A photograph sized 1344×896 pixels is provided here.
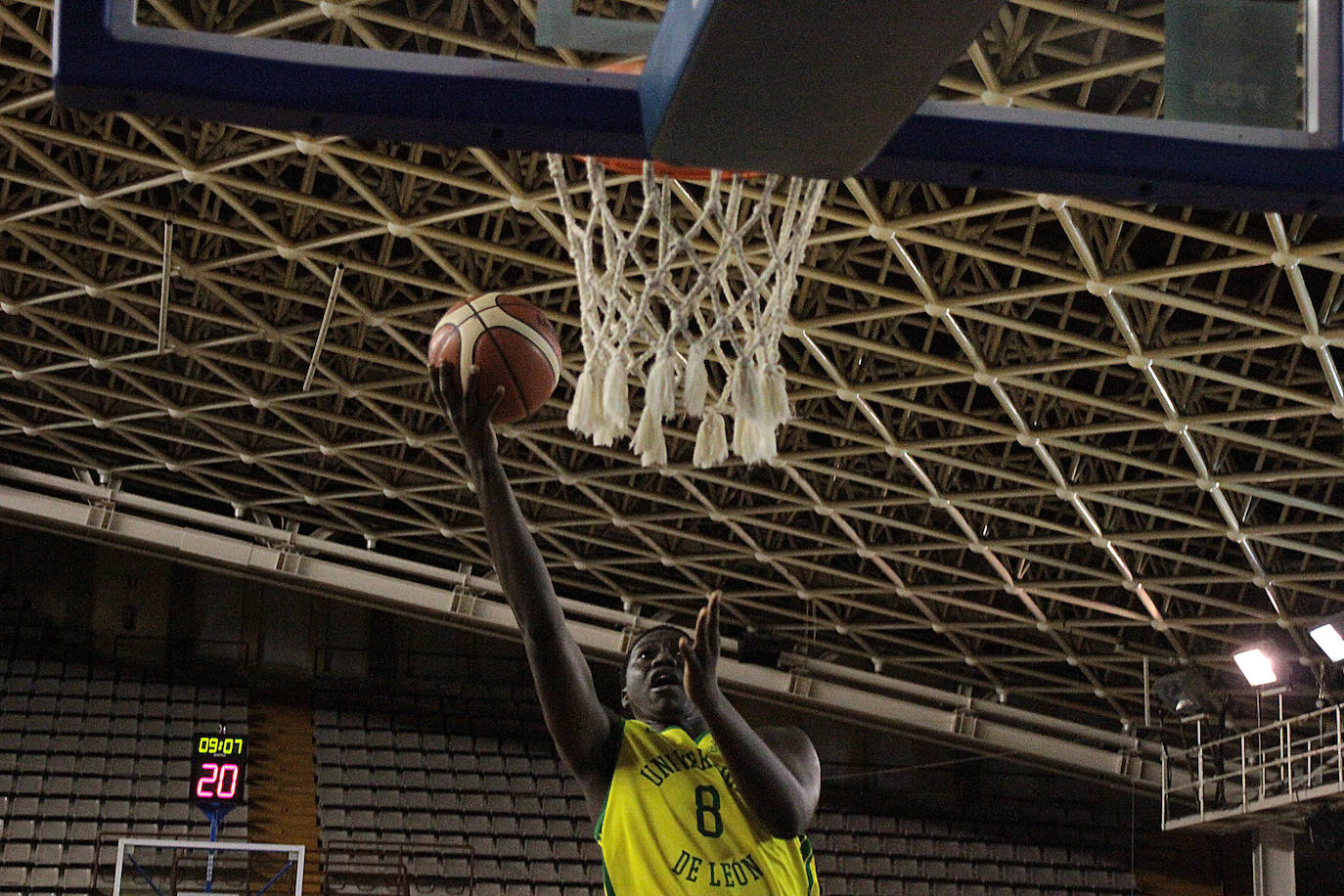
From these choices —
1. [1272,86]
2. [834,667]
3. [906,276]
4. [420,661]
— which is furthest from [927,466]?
[1272,86]

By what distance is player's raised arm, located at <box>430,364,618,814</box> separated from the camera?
3.10 m

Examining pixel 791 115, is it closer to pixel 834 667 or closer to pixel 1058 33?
pixel 1058 33

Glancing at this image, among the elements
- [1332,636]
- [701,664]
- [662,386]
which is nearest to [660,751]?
[701,664]

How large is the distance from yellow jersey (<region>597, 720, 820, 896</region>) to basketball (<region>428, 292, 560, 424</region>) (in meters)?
1.10

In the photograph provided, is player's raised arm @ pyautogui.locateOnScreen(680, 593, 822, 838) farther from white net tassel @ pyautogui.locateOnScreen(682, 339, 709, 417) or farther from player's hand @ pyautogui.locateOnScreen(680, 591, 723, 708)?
white net tassel @ pyautogui.locateOnScreen(682, 339, 709, 417)

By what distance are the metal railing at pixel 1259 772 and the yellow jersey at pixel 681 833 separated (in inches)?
608

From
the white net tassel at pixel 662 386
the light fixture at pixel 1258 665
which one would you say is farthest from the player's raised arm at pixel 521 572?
the light fixture at pixel 1258 665

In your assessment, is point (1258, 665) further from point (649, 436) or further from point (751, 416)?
point (649, 436)

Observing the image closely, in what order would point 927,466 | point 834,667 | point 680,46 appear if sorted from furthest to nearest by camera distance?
point 834,667 → point 927,466 → point 680,46

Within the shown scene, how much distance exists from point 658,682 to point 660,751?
0.55ft

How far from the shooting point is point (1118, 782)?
24.8 meters

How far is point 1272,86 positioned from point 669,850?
6.34 ft

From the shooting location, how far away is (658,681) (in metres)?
3.61

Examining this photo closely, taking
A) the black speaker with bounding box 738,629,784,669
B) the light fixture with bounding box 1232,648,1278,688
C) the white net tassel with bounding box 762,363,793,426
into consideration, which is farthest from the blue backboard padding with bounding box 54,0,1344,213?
the black speaker with bounding box 738,629,784,669
